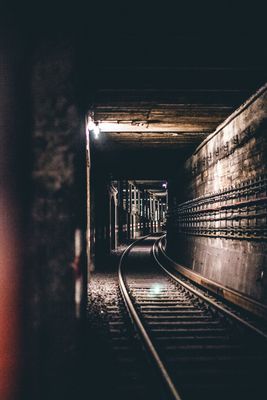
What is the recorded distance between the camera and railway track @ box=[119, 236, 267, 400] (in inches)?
168

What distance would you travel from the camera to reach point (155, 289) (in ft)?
37.7

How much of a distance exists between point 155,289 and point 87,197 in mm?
4440

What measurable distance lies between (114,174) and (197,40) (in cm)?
1761

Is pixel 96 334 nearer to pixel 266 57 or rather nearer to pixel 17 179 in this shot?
pixel 17 179

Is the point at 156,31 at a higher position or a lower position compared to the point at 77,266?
higher

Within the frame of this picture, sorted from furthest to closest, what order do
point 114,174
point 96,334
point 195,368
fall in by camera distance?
1. point 114,174
2. point 96,334
3. point 195,368

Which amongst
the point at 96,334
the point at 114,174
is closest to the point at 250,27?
the point at 96,334

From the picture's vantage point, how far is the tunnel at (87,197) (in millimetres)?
2742

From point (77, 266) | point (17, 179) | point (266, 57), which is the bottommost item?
point (77, 266)

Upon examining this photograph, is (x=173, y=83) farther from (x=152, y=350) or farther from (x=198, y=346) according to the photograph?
(x=152, y=350)

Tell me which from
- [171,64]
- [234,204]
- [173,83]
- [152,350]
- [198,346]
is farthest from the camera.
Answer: [234,204]

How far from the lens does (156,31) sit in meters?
5.69

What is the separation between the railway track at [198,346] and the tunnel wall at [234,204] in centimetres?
108

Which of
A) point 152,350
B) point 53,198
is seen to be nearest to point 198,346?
point 152,350
